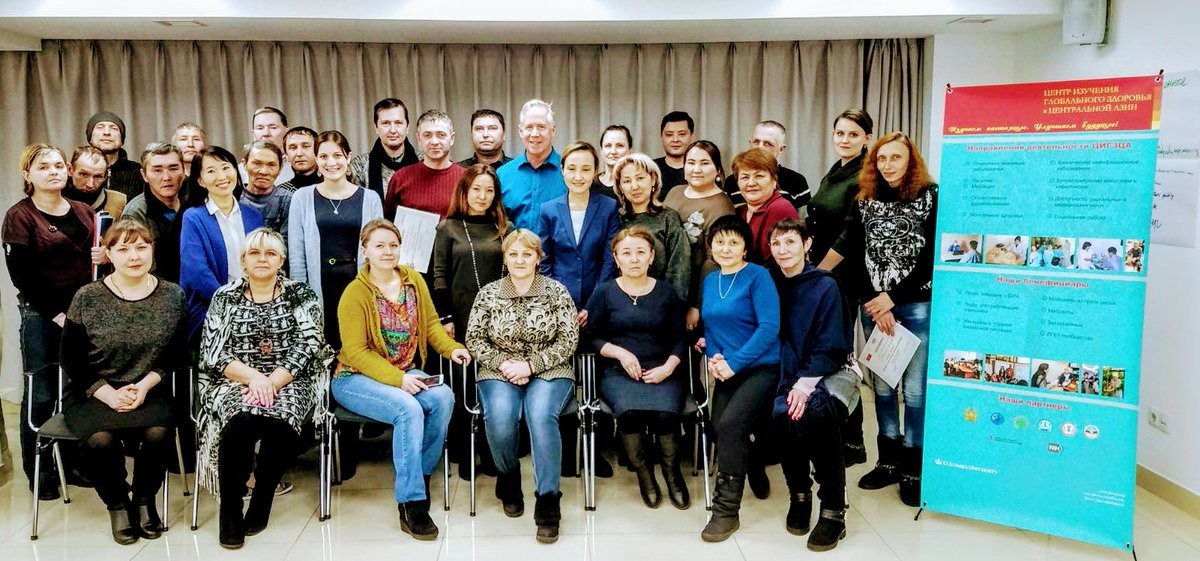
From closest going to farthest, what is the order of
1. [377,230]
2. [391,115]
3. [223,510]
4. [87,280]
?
1. [223,510]
2. [377,230]
3. [87,280]
4. [391,115]

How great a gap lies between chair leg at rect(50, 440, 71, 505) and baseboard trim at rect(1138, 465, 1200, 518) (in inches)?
185

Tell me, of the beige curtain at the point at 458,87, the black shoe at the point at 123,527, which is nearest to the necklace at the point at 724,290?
the beige curtain at the point at 458,87

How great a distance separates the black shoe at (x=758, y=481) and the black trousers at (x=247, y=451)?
75.5 inches

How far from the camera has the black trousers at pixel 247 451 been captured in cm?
301

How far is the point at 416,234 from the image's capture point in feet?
12.1

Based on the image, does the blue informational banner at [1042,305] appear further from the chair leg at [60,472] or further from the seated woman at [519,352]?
the chair leg at [60,472]

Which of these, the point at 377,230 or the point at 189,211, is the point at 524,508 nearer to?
the point at 377,230

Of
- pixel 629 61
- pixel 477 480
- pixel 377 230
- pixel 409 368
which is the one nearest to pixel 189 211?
pixel 377 230

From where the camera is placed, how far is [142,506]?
312 cm

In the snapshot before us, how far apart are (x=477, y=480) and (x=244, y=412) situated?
1099 mm

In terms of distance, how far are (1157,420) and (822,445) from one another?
5.66 ft

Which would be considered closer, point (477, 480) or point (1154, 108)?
point (1154, 108)

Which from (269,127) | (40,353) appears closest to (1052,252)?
(269,127)

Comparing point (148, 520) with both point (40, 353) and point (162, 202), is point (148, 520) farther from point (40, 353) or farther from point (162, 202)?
point (162, 202)
